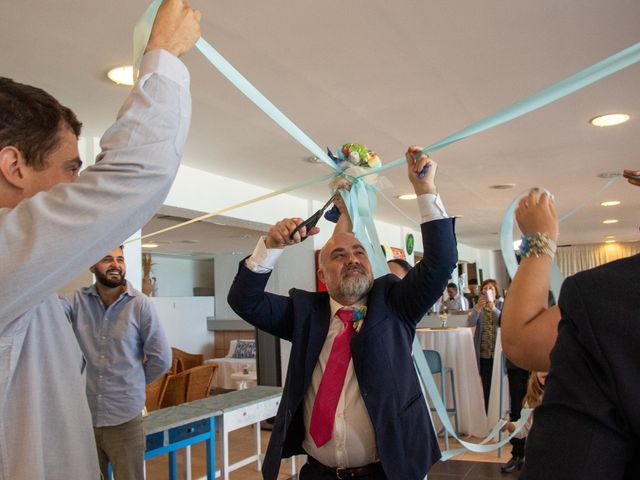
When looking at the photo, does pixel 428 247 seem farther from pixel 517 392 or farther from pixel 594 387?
A: pixel 517 392

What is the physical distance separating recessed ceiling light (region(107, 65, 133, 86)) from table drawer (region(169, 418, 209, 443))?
2.15 meters

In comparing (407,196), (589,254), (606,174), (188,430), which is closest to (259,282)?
(188,430)

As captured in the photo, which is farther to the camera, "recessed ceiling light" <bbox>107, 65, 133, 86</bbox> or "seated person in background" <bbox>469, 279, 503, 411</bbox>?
"seated person in background" <bbox>469, 279, 503, 411</bbox>

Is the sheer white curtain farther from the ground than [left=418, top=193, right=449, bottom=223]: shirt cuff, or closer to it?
farther from the ground

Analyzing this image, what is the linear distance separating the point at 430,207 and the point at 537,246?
862 millimetres

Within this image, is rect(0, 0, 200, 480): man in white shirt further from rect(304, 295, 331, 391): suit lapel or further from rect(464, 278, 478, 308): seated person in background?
rect(464, 278, 478, 308): seated person in background

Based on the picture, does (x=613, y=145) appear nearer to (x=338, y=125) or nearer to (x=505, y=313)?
(x=338, y=125)

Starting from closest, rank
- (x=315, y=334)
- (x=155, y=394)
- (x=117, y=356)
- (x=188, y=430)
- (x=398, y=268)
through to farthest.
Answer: (x=315, y=334), (x=117, y=356), (x=188, y=430), (x=398, y=268), (x=155, y=394)

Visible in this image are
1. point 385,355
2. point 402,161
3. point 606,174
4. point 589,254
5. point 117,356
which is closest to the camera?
point 402,161

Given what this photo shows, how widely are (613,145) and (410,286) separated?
3.86 metres

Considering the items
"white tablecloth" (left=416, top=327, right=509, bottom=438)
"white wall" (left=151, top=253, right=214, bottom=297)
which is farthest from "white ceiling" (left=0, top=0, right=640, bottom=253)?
"white wall" (left=151, top=253, right=214, bottom=297)

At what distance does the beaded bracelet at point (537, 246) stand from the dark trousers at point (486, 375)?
5524mm

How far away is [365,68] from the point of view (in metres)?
3.00

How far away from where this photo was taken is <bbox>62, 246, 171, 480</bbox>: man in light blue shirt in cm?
305
